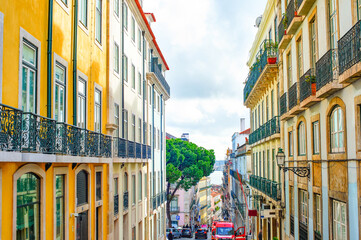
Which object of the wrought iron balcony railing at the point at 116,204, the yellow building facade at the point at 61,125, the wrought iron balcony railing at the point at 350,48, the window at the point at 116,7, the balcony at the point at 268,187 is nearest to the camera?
the yellow building facade at the point at 61,125

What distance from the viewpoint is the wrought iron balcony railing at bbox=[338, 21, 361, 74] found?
383 inches

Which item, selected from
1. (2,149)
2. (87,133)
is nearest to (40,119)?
(2,149)

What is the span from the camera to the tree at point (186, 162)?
54906mm

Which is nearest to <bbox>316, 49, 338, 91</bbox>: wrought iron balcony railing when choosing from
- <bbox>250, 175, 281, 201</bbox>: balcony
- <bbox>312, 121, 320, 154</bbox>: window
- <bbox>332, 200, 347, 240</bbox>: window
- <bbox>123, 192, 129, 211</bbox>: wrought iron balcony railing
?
<bbox>312, 121, 320, 154</bbox>: window

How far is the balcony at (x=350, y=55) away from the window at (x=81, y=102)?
7588 millimetres

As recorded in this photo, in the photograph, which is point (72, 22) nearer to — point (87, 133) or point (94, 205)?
point (87, 133)

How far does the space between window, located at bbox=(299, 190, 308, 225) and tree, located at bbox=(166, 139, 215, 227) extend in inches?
1381

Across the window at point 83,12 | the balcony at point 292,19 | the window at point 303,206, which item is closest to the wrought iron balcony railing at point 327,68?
the balcony at point 292,19

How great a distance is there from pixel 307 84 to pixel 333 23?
113 inches

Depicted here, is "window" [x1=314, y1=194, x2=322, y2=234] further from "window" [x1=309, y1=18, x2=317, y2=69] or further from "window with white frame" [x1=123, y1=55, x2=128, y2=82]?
"window with white frame" [x1=123, y1=55, x2=128, y2=82]

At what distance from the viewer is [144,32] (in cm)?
2769

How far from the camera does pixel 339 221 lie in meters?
12.5

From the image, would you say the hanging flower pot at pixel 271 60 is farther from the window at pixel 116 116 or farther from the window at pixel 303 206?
the window at pixel 116 116

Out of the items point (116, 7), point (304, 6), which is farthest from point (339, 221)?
point (116, 7)
